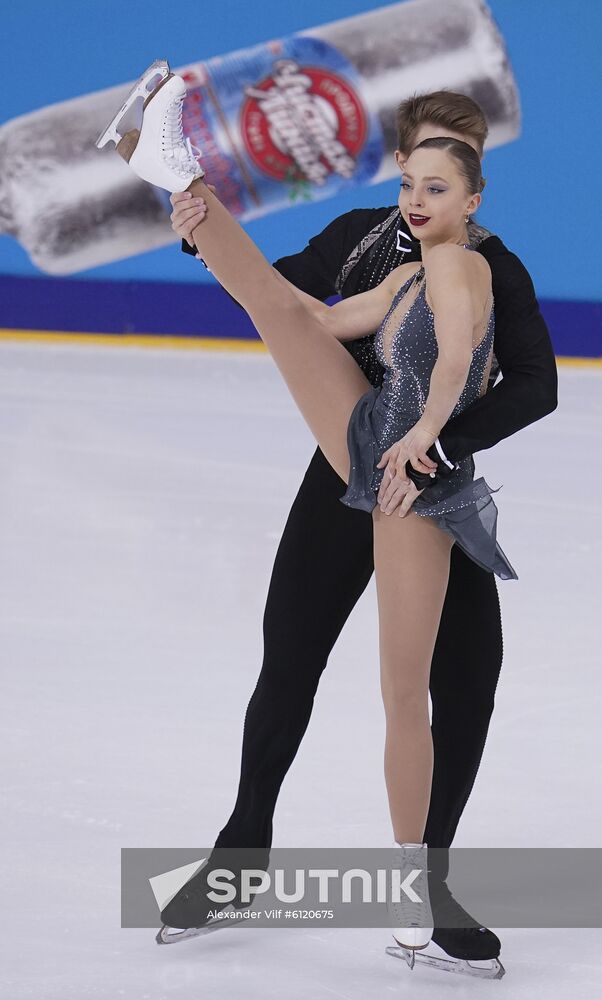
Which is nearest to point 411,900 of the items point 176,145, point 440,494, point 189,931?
point 189,931

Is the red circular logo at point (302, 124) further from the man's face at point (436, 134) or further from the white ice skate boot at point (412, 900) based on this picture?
the white ice skate boot at point (412, 900)

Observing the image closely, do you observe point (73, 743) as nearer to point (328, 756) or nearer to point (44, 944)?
point (328, 756)

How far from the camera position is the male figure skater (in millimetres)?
1593

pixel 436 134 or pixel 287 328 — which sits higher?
pixel 436 134

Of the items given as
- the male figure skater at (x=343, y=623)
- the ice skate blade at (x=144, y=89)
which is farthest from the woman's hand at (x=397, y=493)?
the ice skate blade at (x=144, y=89)

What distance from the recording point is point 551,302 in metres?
6.32

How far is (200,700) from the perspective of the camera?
2428 mm

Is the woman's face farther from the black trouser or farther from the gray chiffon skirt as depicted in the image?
the black trouser

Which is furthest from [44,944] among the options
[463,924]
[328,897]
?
[463,924]

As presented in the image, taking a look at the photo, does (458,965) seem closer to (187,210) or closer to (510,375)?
(510,375)

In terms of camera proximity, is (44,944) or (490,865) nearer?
(44,944)

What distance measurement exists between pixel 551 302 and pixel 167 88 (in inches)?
196

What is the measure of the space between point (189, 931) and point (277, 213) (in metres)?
5.23

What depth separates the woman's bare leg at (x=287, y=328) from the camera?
5.11ft
